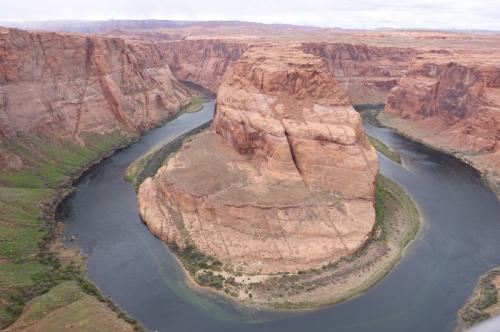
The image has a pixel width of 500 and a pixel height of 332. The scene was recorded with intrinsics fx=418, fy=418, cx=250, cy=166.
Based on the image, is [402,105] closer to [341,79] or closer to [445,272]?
[341,79]

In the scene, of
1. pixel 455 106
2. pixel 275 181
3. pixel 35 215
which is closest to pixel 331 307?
pixel 275 181

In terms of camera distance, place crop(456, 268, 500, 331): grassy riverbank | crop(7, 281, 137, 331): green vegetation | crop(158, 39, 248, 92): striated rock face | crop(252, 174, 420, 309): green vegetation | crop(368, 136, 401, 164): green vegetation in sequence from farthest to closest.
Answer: crop(158, 39, 248, 92): striated rock face
crop(368, 136, 401, 164): green vegetation
crop(252, 174, 420, 309): green vegetation
crop(456, 268, 500, 331): grassy riverbank
crop(7, 281, 137, 331): green vegetation

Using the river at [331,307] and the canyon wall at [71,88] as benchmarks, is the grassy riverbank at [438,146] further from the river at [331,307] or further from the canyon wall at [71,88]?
the canyon wall at [71,88]

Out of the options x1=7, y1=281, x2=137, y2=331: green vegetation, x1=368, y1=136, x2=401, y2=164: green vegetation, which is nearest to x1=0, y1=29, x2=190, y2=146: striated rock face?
x1=7, y1=281, x2=137, y2=331: green vegetation

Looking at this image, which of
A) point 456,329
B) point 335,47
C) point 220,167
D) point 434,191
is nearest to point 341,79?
point 335,47

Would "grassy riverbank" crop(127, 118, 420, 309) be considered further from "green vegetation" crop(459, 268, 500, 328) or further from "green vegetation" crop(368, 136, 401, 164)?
"green vegetation" crop(368, 136, 401, 164)

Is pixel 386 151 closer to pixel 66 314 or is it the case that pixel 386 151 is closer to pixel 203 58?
pixel 66 314

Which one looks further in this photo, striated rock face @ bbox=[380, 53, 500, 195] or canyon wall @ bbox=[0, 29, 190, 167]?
striated rock face @ bbox=[380, 53, 500, 195]
